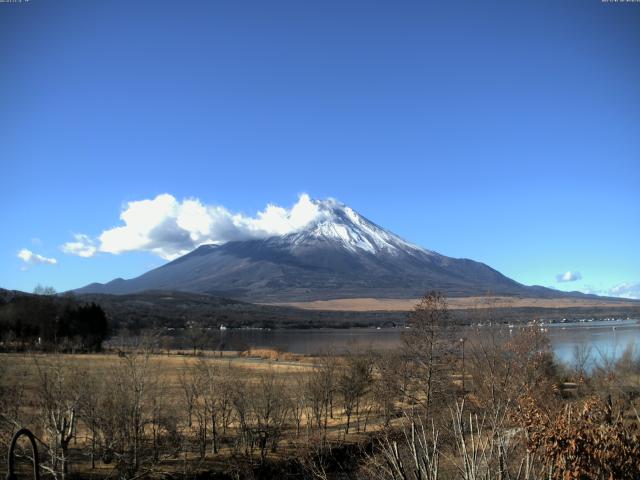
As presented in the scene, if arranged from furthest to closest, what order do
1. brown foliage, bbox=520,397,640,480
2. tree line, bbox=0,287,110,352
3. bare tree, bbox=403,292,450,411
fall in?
tree line, bbox=0,287,110,352 → bare tree, bbox=403,292,450,411 → brown foliage, bbox=520,397,640,480

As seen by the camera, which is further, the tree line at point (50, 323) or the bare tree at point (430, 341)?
the tree line at point (50, 323)

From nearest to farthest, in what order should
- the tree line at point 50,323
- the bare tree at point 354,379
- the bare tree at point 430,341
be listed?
the bare tree at point 430,341, the bare tree at point 354,379, the tree line at point 50,323

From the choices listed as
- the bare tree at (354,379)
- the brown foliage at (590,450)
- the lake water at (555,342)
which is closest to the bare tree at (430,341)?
the lake water at (555,342)

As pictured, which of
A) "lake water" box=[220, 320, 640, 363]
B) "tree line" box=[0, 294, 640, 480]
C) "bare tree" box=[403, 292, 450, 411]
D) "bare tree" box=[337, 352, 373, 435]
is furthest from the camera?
"lake water" box=[220, 320, 640, 363]

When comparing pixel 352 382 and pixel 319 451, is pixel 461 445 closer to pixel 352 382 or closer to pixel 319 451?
pixel 319 451

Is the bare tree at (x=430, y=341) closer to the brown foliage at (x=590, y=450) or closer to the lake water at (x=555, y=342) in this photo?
the lake water at (x=555, y=342)

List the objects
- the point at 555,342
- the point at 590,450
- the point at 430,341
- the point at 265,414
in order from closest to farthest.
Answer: the point at 590,450
the point at 265,414
the point at 430,341
the point at 555,342

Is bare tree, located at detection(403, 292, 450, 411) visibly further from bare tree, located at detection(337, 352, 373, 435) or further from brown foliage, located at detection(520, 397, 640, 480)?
brown foliage, located at detection(520, 397, 640, 480)

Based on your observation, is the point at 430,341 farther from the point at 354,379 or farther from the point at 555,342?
the point at 555,342

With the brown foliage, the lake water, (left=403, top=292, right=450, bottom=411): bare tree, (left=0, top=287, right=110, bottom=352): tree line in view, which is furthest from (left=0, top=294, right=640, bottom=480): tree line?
(left=0, top=287, right=110, bottom=352): tree line

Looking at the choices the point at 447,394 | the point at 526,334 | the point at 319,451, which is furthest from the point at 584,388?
the point at 319,451

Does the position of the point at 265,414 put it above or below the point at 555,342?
above


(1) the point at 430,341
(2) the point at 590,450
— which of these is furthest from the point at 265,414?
(2) the point at 590,450

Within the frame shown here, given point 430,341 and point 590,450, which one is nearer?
point 590,450
